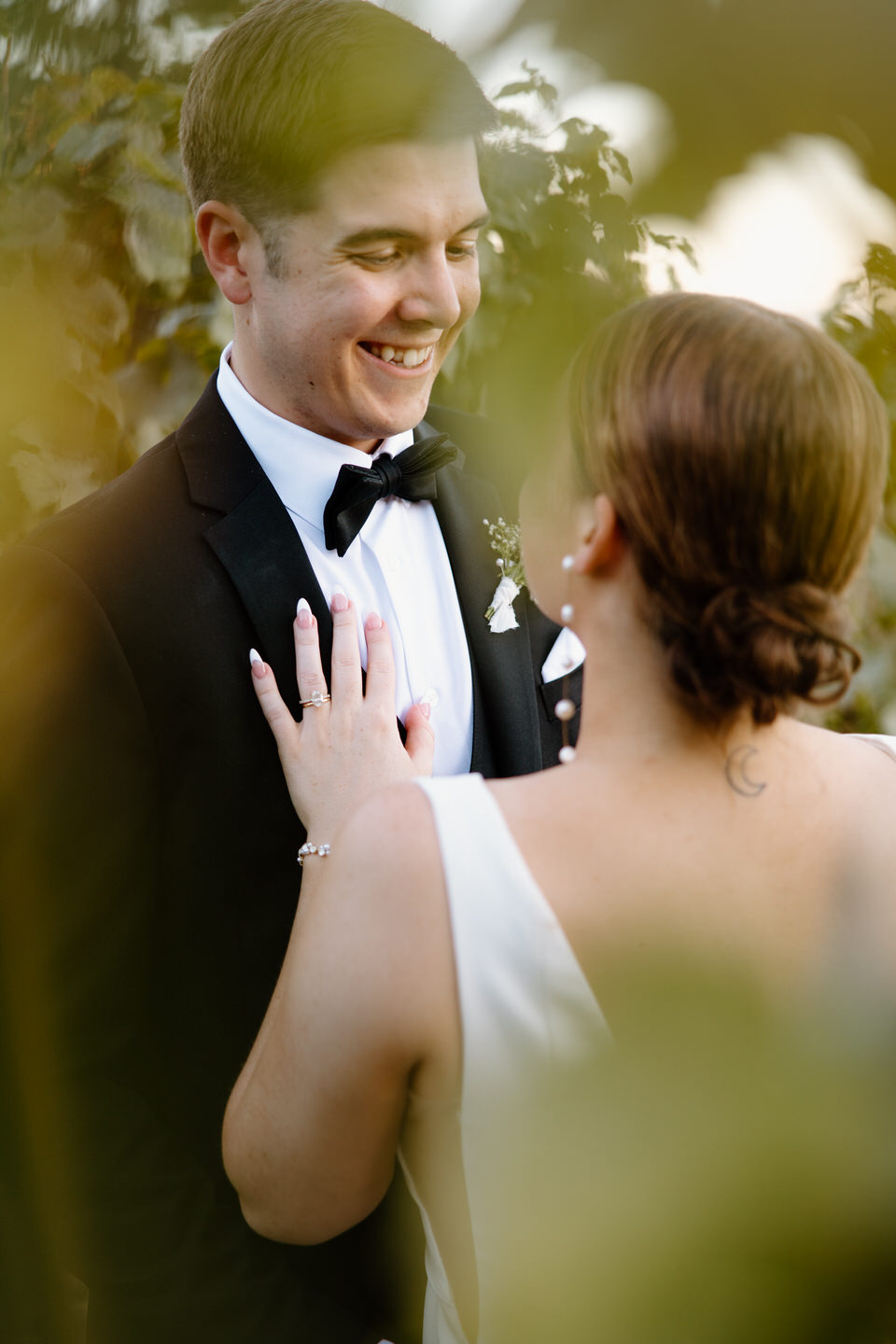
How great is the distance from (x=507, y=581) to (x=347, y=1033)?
1138 millimetres

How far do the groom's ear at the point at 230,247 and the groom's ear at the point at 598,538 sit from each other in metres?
0.93

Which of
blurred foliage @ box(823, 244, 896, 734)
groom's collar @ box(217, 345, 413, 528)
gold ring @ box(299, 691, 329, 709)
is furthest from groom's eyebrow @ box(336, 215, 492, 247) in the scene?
blurred foliage @ box(823, 244, 896, 734)

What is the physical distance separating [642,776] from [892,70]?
847mm

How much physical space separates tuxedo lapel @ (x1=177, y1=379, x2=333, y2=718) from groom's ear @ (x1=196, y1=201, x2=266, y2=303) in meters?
0.25

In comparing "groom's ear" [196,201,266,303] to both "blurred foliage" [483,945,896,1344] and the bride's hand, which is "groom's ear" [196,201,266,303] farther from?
"blurred foliage" [483,945,896,1344]

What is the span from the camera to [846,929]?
3.73 ft

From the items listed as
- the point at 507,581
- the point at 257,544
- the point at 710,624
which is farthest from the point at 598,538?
the point at 507,581

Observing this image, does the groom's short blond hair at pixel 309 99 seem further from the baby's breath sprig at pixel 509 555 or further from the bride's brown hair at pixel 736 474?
the baby's breath sprig at pixel 509 555

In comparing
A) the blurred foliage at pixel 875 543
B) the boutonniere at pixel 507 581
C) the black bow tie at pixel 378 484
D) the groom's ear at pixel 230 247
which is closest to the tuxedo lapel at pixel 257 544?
the black bow tie at pixel 378 484

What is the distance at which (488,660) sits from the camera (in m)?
2.06

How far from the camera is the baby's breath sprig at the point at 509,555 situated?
6.86ft

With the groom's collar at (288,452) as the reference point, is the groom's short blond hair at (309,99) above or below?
above


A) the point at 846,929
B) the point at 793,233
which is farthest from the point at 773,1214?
the point at 846,929

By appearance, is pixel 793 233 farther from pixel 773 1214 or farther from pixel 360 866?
pixel 360 866
